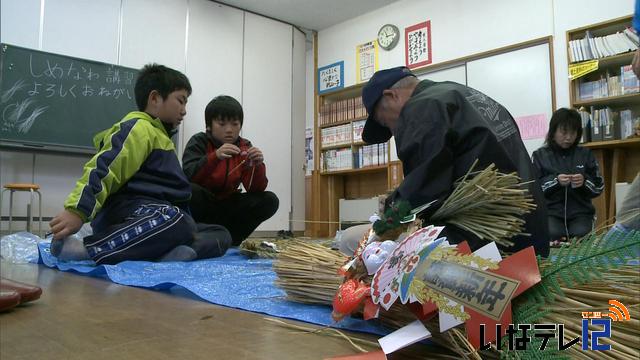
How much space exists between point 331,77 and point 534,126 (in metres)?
2.63

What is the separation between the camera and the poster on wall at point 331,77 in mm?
5816

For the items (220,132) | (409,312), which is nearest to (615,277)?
(409,312)

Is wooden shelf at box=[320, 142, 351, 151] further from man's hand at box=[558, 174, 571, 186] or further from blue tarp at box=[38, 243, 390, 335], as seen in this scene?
blue tarp at box=[38, 243, 390, 335]

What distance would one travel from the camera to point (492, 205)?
0.72m

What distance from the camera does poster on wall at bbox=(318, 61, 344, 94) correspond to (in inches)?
229

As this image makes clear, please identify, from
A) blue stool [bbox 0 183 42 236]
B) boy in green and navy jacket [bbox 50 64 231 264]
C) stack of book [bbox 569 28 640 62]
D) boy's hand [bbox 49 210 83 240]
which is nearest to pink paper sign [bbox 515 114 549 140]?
stack of book [bbox 569 28 640 62]

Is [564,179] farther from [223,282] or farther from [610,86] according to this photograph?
[223,282]

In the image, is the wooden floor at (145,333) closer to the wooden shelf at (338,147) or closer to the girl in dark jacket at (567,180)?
the girl in dark jacket at (567,180)

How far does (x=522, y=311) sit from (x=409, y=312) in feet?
0.70

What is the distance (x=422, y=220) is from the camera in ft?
2.61

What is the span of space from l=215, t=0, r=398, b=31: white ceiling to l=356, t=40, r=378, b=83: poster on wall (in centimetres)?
43

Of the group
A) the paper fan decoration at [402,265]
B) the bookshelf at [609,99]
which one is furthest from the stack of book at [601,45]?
the paper fan decoration at [402,265]

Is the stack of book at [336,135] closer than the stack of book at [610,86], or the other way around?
the stack of book at [610,86]

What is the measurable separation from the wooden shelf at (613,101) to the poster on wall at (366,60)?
2290 mm
